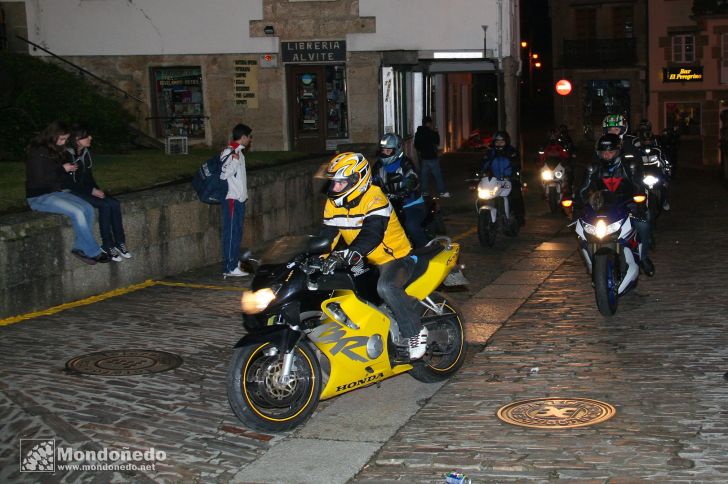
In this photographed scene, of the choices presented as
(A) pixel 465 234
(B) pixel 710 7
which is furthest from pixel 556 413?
(B) pixel 710 7

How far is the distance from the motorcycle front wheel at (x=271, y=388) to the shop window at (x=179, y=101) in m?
20.0

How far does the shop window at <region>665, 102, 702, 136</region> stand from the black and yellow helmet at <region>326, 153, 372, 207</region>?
1802 inches

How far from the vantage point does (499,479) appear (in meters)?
6.43

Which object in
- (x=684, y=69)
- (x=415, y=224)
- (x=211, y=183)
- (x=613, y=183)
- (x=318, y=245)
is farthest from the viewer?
(x=684, y=69)

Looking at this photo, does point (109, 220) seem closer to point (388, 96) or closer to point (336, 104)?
point (388, 96)

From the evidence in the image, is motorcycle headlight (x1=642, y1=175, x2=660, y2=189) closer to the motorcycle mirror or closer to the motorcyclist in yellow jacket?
the motorcyclist in yellow jacket

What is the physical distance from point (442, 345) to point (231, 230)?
5412 millimetres

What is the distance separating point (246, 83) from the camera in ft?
85.9

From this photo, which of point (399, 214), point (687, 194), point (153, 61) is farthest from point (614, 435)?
point (153, 61)

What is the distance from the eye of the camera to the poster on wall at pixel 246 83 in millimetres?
26141

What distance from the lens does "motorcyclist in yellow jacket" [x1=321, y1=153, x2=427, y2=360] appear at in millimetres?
7805

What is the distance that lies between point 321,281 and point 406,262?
2.87 ft

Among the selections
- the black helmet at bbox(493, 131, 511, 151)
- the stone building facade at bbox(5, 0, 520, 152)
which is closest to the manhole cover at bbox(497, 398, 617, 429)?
the black helmet at bbox(493, 131, 511, 151)

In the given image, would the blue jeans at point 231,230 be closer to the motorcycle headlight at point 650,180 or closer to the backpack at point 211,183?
the backpack at point 211,183
